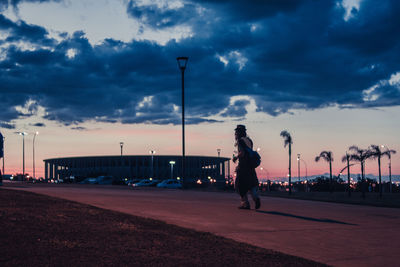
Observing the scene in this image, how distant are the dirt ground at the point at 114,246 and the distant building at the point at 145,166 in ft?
402

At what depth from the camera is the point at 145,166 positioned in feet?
442

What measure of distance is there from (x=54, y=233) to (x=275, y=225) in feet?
14.0

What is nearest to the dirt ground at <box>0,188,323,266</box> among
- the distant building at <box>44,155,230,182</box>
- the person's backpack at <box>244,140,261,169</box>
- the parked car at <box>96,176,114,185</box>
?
the person's backpack at <box>244,140,261,169</box>

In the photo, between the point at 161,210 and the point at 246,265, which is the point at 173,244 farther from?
the point at 161,210

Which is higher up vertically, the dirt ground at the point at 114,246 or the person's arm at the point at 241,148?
the person's arm at the point at 241,148

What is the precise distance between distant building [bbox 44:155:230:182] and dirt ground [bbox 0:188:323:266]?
123 metres

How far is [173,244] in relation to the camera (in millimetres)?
6098

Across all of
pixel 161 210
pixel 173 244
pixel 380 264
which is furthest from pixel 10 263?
pixel 161 210

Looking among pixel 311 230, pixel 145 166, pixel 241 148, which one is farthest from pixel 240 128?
pixel 145 166

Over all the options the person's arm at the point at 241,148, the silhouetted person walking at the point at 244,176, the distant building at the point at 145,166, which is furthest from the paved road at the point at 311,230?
the distant building at the point at 145,166

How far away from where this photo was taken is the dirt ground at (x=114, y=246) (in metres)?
4.96

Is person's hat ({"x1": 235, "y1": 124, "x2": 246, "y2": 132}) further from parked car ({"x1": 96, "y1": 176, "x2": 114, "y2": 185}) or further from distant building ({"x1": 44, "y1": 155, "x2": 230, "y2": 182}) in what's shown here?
distant building ({"x1": 44, "y1": 155, "x2": 230, "y2": 182})

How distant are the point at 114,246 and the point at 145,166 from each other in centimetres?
13003

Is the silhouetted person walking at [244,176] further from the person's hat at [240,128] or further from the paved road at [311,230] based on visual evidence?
the paved road at [311,230]
